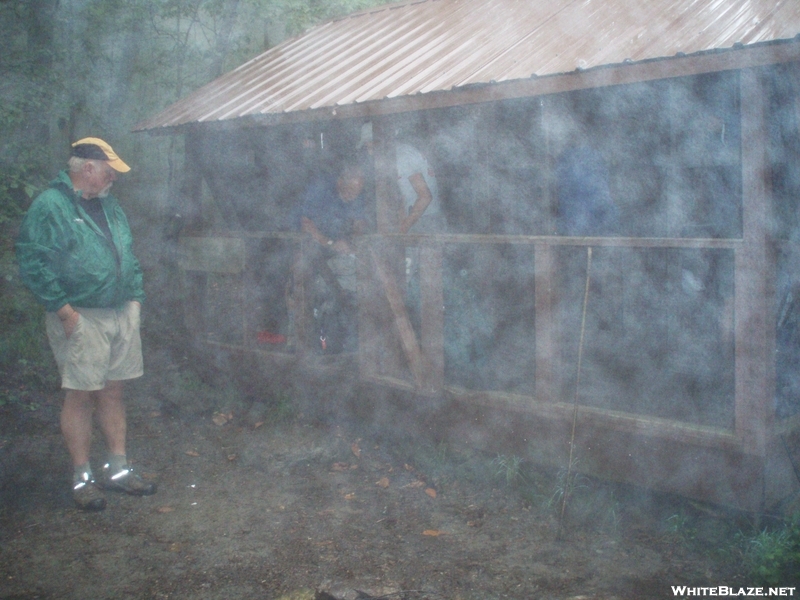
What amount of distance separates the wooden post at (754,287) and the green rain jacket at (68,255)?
385cm

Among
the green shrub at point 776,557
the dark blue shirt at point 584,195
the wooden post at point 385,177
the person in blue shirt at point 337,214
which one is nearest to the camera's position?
the green shrub at point 776,557

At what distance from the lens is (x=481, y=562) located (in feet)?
13.1

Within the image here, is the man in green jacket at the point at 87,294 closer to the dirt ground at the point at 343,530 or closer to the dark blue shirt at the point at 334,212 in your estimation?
the dirt ground at the point at 343,530

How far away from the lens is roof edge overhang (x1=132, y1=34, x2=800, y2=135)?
333cm

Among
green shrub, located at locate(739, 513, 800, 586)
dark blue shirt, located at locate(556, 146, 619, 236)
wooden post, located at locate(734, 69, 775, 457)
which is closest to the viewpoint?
green shrub, located at locate(739, 513, 800, 586)

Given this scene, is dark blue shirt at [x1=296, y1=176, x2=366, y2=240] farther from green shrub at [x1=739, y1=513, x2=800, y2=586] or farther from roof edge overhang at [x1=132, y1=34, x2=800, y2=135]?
green shrub at [x1=739, y1=513, x2=800, y2=586]

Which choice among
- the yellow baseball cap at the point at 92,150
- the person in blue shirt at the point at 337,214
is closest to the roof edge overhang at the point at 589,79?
the person in blue shirt at the point at 337,214

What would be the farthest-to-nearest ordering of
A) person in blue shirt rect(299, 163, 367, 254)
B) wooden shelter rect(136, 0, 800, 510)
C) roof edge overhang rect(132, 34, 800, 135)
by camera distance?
person in blue shirt rect(299, 163, 367, 254)
wooden shelter rect(136, 0, 800, 510)
roof edge overhang rect(132, 34, 800, 135)

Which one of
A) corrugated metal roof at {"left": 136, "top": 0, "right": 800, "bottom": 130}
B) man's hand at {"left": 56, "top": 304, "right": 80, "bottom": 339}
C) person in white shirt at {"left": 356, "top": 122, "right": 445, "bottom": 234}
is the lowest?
man's hand at {"left": 56, "top": 304, "right": 80, "bottom": 339}

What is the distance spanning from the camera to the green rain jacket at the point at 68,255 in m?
4.39

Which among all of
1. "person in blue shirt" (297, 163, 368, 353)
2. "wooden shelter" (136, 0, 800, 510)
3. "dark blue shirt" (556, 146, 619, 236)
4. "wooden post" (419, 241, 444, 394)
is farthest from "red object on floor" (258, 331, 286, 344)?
"dark blue shirt" (556, 146, 619, 236)

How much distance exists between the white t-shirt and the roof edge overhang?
3.28 feet

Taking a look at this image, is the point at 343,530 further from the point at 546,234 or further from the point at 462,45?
the point at 462,45

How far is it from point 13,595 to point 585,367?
4478 millimetres
